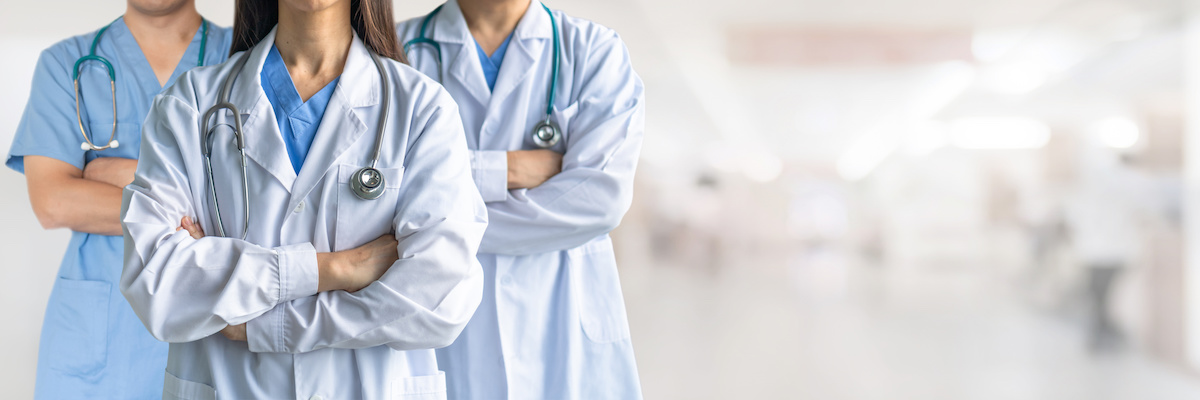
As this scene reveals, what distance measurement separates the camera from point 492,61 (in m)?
1.59

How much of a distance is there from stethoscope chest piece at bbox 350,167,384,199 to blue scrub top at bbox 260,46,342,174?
0.36 feet

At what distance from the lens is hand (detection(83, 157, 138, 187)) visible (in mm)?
1585

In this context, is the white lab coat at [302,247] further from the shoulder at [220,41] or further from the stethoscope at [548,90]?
the shoulder at [220,41]

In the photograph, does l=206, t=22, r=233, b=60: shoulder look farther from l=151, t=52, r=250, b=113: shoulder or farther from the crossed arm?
l=151, t=52, r=250, b=113: shoulder

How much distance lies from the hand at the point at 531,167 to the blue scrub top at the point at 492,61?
18 centimetres

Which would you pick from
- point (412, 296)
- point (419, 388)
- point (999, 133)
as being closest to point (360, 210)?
point (412, 296)

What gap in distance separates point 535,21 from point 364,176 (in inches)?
26.1

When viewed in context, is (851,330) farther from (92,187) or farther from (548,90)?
(92,187)

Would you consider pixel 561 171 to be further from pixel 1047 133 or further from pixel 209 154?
pixel 1047 133

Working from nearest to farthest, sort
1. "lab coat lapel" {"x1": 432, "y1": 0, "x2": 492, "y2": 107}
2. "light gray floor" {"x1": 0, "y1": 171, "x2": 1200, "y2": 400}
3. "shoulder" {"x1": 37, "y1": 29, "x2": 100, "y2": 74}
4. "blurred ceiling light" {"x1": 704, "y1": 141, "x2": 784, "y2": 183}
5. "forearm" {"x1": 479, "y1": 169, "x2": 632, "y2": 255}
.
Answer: "forearm" {"x1": 479, "y1": 169, "x2": 632, "y2": 255} < "lab coat lapel" {"x1": 432, "y1": 0, "x2": 492, "y2": 107} < "shoulder" {"x1": 37, "y1": 29, "x2": 100, "y2": 74} < "light gray floor" {"x1": 0, "y1": 171, "x2": 1200, "y2": 400} < "blurred ceiling light" {"x1": 704, "y1": 141, "x2": 784, "y2": 183}

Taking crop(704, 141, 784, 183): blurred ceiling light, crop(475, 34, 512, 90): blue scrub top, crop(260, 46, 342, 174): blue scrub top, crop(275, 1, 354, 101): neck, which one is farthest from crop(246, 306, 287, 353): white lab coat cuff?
crop(704, 141, 784, 183): blurred ceiling light

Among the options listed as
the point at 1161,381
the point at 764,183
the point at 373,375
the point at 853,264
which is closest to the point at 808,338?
the point at 853,264

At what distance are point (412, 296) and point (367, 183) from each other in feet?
0.54

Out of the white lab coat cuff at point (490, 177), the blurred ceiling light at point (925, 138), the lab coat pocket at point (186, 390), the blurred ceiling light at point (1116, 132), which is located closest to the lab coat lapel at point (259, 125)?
the lab coat pocket at point (186, 390)
